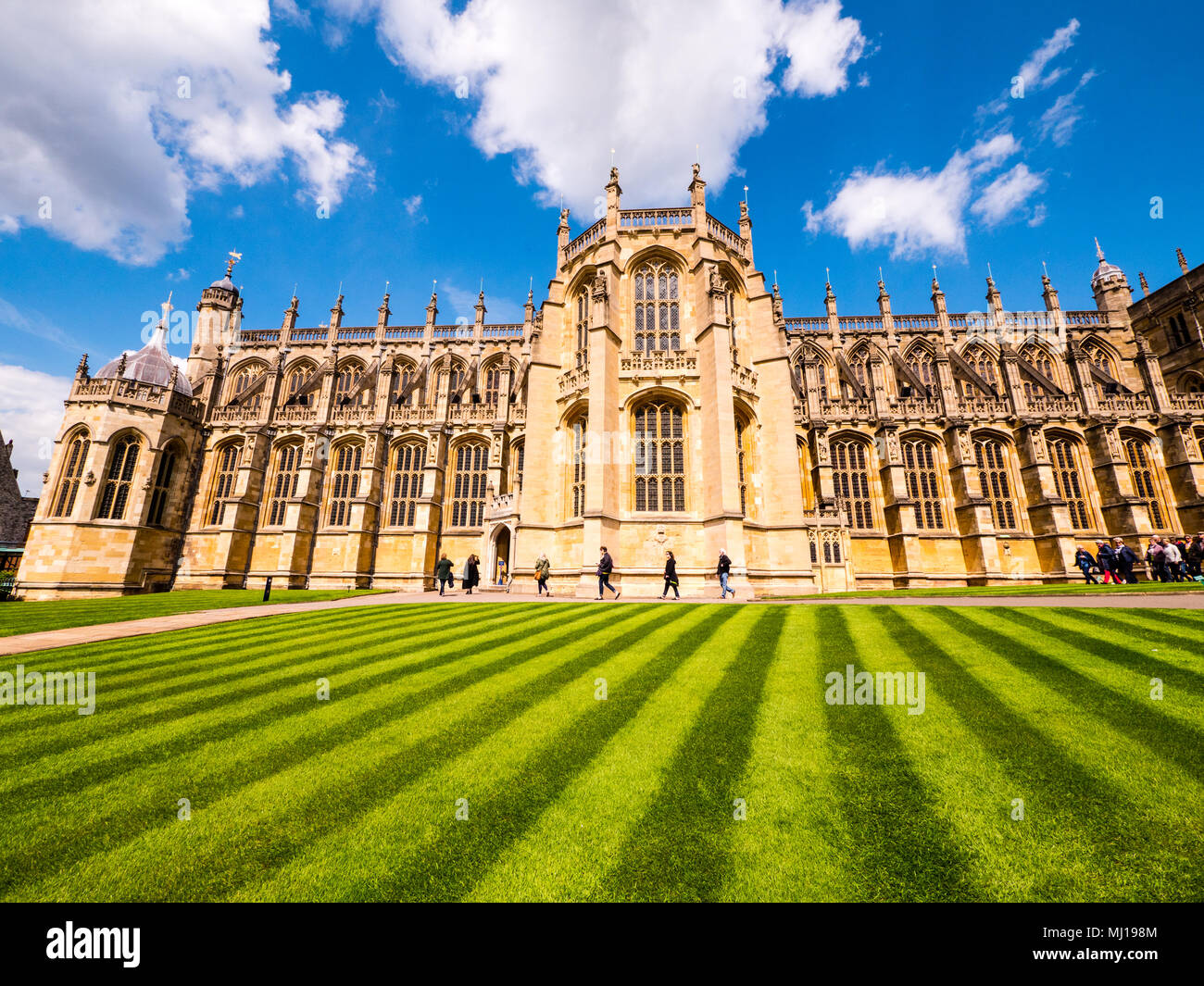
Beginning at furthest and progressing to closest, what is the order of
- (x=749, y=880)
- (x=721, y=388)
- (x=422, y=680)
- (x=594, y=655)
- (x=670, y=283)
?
1. (x=670, y=283)
2. (x=721, y=388)
3. (x=594, y=655)
4. (x=422, y=680)
5. (x=749, y=880)

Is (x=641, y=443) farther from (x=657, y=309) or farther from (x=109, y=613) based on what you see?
(x=109, y=613)

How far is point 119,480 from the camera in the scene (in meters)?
24.6

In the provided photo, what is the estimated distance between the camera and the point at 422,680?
5.61 m

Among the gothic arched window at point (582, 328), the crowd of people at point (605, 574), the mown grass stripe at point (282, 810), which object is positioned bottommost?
the mown grass stripe at point (282, 810)

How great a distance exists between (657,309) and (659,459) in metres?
7.29

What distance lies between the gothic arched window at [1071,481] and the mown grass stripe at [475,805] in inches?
1209

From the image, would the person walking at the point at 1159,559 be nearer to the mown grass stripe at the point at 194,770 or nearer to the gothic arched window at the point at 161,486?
the mown grass stripe at the point at 194,770

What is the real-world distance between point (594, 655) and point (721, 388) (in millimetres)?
13872

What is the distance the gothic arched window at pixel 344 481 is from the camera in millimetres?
27109

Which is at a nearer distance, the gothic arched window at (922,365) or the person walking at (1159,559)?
the person walking at (1159,559)

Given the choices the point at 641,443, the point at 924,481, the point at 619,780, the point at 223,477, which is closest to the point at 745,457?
the point at 641,443

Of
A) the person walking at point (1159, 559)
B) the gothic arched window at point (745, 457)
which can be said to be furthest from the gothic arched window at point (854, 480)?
the person walking at point (1159, 559)
